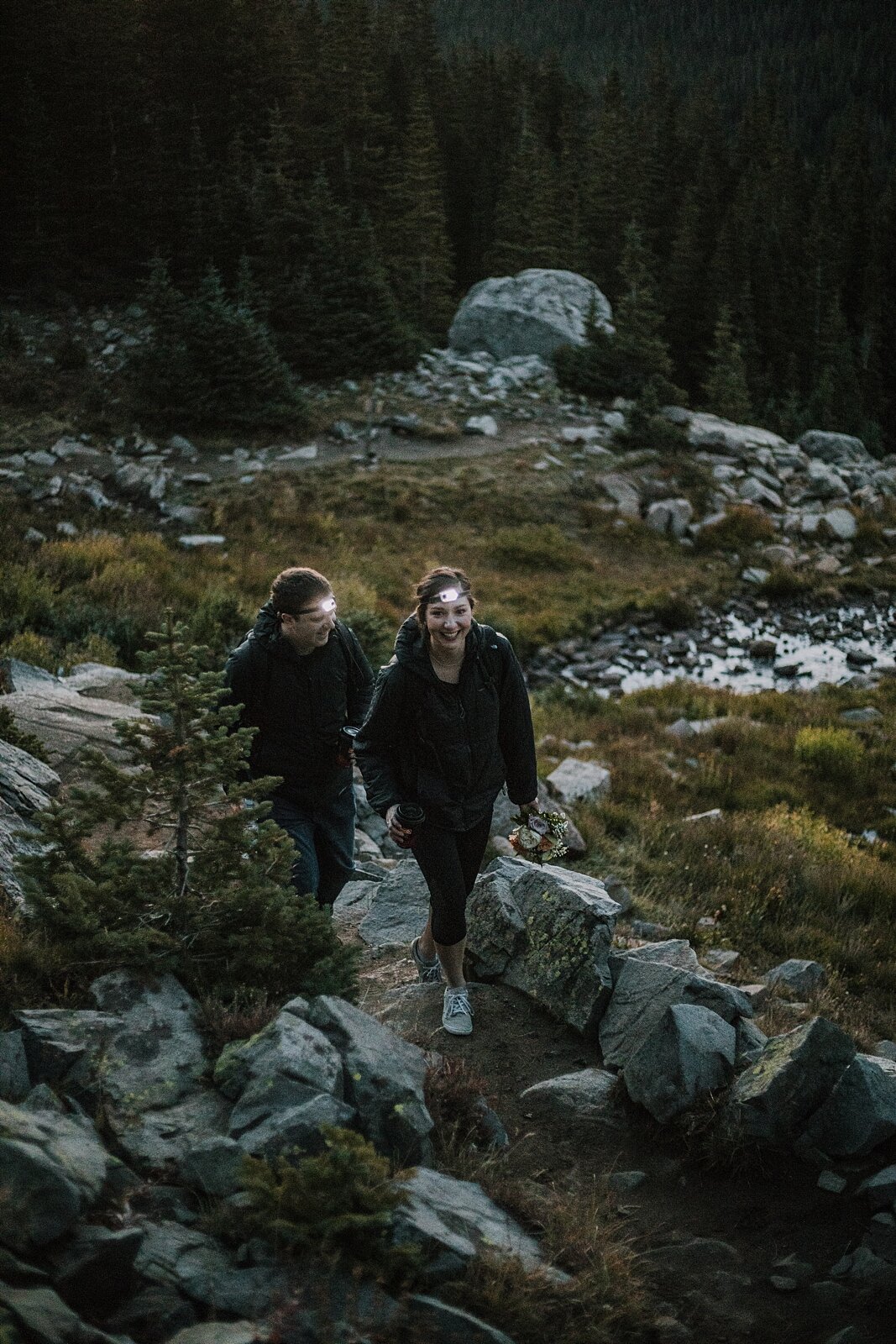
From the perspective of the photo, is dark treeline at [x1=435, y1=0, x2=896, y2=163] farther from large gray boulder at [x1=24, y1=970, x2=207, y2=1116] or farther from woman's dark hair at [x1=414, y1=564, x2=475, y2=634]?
large gray boulder at [x1=24, y1=970, x2=207, y2=1116]

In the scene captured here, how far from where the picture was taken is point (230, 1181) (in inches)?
121

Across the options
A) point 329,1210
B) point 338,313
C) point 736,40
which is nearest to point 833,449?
point 338,313

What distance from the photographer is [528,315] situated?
29.6m

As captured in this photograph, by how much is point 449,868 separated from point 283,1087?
60.4 inches

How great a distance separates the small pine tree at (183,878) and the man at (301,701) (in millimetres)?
737

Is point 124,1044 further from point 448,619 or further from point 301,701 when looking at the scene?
point 448,619

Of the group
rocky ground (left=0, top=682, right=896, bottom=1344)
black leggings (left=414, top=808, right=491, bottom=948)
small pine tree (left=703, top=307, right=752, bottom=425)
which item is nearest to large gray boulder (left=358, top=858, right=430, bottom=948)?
rocky ground (left=0, top=682, right=896, bottom=1344)

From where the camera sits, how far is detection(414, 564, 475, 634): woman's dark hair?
4.41 meters

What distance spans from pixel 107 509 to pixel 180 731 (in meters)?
14.3

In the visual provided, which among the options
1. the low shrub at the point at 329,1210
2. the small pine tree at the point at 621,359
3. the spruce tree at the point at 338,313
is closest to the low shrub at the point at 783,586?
the small pine tree at the point at 621,359

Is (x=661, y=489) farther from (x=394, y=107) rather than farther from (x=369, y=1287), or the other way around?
(x=394, y=107)

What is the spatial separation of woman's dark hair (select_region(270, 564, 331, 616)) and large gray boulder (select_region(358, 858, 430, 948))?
2557 millimetres

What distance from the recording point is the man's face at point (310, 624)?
4.83 m

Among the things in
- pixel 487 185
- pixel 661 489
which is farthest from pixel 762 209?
pixel 661 489
